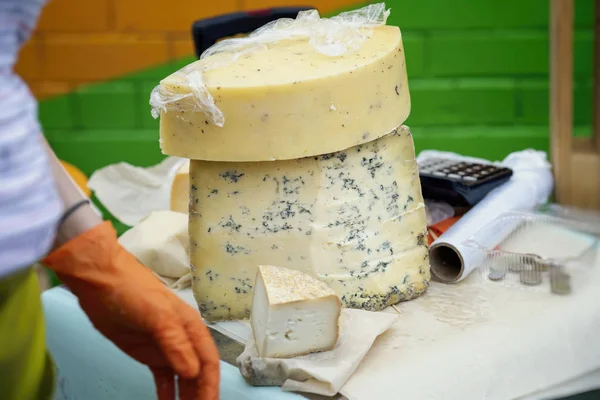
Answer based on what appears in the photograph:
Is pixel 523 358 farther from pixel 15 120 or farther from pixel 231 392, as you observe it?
pixel 15 120

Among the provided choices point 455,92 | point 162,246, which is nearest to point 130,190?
point 162,246

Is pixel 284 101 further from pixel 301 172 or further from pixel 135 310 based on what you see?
pixel 135 310

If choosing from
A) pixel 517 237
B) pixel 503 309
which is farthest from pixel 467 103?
pixel 503 309

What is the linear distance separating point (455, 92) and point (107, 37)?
1000mm

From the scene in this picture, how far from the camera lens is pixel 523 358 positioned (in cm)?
93

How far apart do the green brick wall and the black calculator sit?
2.84ft

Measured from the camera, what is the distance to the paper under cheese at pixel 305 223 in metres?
0.94

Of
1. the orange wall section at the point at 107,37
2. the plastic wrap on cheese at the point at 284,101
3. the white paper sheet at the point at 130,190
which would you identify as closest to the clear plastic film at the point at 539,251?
the plastic wrap on cheese at the point at 284,101

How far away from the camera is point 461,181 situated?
3.95ft

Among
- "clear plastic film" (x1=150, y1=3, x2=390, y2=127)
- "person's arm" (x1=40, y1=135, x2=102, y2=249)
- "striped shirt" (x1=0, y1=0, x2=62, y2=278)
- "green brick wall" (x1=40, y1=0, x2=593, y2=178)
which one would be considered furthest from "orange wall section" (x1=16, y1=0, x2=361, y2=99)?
"striped shirt" (x1=0, y1=0, x2=62, y2=278)

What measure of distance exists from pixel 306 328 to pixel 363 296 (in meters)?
0.15

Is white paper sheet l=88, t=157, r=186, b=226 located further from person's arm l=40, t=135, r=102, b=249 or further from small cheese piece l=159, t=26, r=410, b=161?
person's arm l=40, t=135, r=102, b=249

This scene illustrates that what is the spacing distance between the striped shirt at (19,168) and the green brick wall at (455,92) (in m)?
1.62

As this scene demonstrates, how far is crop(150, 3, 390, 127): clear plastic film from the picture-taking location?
0.88m
